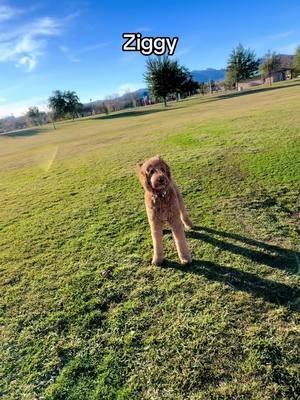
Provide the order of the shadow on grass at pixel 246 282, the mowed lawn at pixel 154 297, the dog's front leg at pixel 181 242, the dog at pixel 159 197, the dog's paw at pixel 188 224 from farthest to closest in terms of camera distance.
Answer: the dog's paw at pixel 188 224
the dog's front leg at pixel 181 242
the dog at pixel 159 197
the shadow on grass at pixel 246 282
the mowed lawn at pixel 154 297

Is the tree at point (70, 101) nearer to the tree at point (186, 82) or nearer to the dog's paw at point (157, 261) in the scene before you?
the tree at point (186, 82)

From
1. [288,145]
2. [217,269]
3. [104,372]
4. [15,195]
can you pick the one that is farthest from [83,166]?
[104,372]

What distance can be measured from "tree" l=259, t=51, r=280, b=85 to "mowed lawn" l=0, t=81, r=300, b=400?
198ft

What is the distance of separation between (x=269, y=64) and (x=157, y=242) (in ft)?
210

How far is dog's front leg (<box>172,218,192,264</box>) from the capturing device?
122 inches

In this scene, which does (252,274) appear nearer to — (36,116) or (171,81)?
(171,81)

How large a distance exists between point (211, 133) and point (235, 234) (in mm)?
6981

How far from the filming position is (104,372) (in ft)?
6.98

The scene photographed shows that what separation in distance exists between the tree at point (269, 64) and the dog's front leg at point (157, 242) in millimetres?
63122

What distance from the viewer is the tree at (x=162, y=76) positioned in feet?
131

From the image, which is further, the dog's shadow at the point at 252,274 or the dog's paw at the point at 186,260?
the dog's paw at the point at 186,260

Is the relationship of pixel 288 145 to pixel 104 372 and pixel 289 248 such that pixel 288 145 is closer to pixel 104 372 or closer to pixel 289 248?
pixel 289 248

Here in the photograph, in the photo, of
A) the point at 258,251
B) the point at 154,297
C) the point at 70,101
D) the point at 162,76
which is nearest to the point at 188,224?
the point at 258,251

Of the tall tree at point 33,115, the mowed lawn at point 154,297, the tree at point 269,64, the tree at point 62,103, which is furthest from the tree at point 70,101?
the mowed lawn at point 154,297
